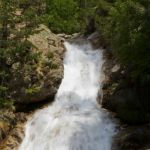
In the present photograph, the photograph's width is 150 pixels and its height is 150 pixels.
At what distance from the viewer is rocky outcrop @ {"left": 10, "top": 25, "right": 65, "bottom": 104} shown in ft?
77.4

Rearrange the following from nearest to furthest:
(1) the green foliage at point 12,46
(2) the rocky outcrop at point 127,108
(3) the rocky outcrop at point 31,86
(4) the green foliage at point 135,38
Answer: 1. (2) the rocky outcrop at point 127,108
2. (4) the green foliage at point 135,38
3. (3) the rocky outcrop at point 31,86
4. (1) the green foliage at point 12,46

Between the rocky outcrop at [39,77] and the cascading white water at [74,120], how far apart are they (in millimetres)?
824

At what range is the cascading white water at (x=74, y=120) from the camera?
20484mm

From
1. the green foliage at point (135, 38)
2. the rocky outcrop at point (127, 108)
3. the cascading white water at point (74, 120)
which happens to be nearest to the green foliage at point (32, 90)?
the cascading white water at point (74, 120)

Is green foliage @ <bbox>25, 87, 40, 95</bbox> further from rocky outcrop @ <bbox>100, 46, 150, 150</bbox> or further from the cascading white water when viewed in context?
rocky outcrop @ <bbox>100, 46, 150, 150</bbox>

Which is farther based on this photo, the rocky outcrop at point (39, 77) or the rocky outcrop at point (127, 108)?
the rocky outcrop at point (39, 77)

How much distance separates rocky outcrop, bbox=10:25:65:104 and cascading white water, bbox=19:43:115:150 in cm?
82

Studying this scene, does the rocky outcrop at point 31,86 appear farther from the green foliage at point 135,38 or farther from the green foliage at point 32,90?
the green foliage at point 135,38

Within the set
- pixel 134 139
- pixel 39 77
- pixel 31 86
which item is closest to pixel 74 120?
pixel 31 86

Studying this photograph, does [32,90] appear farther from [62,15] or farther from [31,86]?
[62,15]

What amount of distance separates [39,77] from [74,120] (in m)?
3.95

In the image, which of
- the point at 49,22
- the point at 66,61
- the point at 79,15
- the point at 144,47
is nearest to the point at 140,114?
the point at 144,47

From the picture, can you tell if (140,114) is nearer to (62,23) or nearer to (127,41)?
(127,41)

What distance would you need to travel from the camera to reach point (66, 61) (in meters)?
28.0
